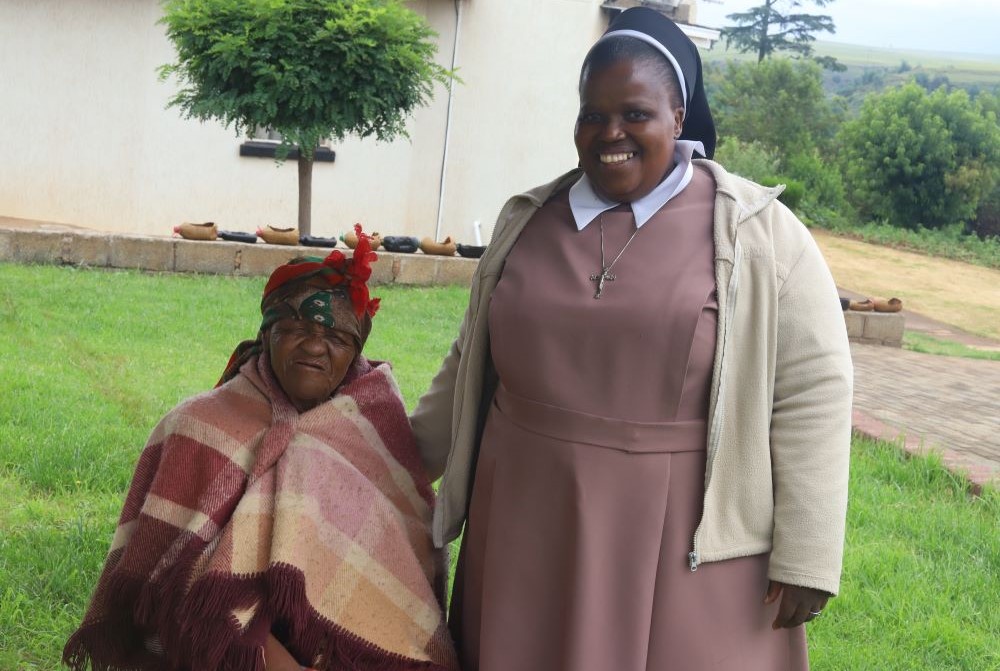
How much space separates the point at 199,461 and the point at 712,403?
4.46 ft

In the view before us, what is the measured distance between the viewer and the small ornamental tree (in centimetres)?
1004

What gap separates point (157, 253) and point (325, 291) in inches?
341

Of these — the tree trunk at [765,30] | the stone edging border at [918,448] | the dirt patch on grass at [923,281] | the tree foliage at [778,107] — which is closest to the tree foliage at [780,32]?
the tree trunk at [765,30]

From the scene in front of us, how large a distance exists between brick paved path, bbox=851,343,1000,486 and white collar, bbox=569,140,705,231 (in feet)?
13.8

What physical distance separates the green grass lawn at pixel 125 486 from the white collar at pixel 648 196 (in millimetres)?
2105

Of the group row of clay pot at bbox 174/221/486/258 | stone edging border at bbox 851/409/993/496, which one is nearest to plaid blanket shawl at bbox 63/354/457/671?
stone edging border at bbox 851/409/993/496

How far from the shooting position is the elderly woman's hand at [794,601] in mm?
2572

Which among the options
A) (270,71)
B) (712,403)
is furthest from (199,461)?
(270,71)

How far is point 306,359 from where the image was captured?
9.96 feet

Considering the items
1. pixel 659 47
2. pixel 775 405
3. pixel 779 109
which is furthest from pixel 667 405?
pixel 779 109

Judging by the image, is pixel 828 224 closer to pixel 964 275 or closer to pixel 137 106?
pixel 964 275

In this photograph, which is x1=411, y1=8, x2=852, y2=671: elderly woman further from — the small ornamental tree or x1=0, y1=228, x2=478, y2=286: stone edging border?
x1=0, y1=228, x2=478, y2=286: stone edging border

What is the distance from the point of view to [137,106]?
14266mm

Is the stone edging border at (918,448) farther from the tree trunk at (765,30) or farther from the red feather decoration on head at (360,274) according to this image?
the tree trunk at (765,30)
